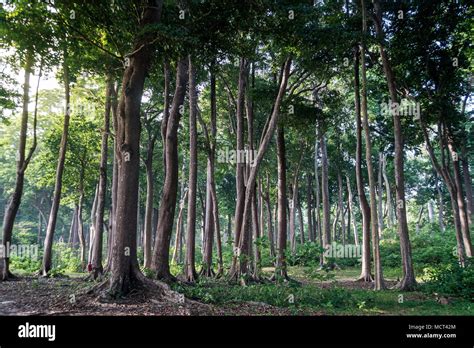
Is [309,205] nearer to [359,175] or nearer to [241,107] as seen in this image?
[359,175]

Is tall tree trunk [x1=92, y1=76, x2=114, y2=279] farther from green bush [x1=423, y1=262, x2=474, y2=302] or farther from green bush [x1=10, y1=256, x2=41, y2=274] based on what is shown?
green bush [x1=423, y1=262, x2=474, y2=302]

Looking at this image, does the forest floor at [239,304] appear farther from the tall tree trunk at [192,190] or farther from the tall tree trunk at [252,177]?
the tall tree trunk at [192,190]

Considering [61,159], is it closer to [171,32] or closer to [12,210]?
[12,210]

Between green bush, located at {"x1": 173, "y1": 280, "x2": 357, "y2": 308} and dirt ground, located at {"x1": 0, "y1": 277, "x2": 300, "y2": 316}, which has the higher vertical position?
dirt ground, located at {"x1": 0, "y1": 277, "x2": 300, "y2": 316}

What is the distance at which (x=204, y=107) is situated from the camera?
72.9 ft

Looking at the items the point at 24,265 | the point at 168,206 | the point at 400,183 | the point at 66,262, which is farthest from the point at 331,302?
the point at 66,262

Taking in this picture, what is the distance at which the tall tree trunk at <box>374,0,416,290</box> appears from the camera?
1216 centimetres

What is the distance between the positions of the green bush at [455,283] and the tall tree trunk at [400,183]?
72 cm

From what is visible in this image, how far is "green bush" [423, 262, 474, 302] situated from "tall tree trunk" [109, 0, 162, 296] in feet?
30.2

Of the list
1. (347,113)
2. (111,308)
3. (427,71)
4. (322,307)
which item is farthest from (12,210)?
(347,113)

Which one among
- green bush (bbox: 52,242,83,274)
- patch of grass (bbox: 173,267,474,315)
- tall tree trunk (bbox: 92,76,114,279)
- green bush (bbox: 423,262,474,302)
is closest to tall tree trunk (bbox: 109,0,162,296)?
patch of grass (bbox: 173,267,474,315)

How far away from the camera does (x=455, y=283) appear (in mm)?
10484

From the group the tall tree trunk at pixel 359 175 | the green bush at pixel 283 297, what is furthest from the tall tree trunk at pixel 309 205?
the green bush at pixel 283 297
